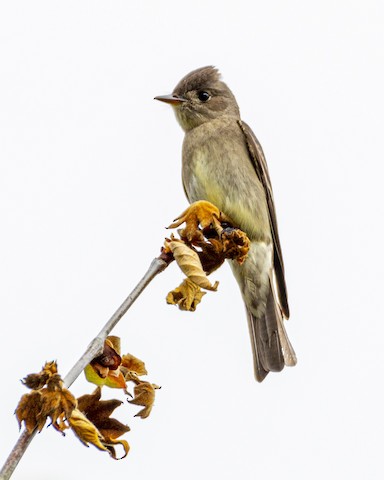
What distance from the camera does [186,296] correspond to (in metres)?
3.14

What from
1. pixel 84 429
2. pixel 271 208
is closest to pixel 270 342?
pixel 271 208

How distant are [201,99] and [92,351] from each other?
477 cm

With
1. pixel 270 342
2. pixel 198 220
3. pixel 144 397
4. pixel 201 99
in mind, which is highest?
pixel 201 99

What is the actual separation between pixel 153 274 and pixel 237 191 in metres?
3.55

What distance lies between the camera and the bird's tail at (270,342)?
6344 millimetres

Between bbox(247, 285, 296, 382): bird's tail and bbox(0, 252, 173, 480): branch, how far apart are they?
12.8 feet

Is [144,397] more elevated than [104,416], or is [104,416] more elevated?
[144,397]

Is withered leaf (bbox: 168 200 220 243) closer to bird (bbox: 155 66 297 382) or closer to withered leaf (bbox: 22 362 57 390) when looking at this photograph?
withered leaf (bbox: 22 362 57 390)

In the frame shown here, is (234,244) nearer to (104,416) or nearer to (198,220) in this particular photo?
(198,220)

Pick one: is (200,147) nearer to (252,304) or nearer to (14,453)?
(252,304)

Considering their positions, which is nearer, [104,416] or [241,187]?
[104,416]

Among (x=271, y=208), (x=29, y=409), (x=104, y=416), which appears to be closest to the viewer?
(x=29, y=409)

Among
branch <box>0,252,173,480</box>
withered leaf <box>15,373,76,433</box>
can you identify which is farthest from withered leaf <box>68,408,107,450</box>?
branch <box>0,252,173,480</box>

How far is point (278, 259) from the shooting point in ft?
21.2
